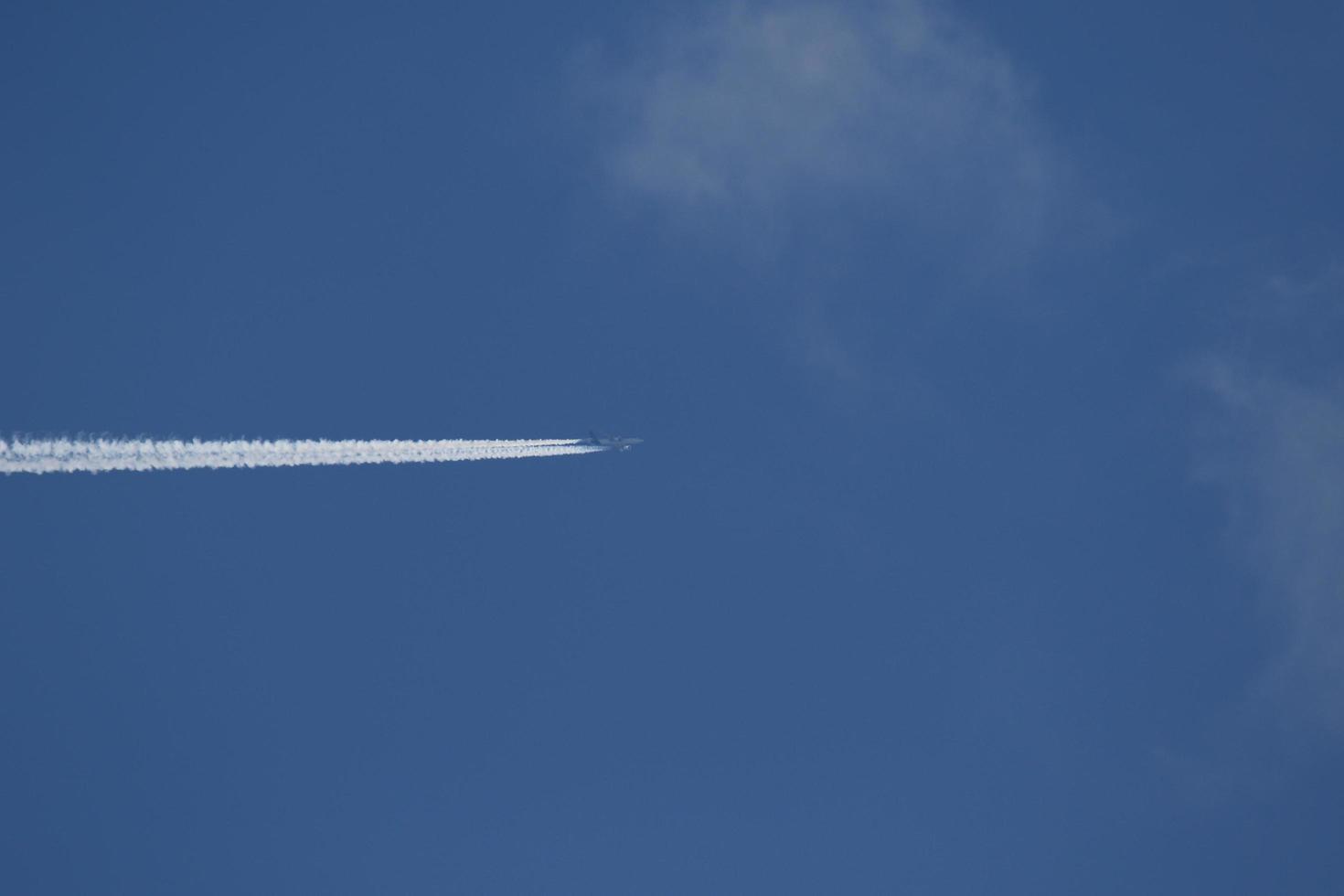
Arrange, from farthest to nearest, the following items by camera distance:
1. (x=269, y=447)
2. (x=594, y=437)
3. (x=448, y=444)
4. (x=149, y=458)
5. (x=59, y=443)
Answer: (x=594, y=437) → (x=448, y=444) → (x=269, y=447) → (x=149, y=458) → (x=59, y=443)

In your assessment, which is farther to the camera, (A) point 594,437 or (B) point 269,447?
(A) point 594,437

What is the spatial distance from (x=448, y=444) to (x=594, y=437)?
985 inches


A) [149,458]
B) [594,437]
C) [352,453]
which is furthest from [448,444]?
[594,437]

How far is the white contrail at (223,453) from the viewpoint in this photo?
55.5 m

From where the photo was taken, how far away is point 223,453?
208 ft

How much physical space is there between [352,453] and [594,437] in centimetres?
3128

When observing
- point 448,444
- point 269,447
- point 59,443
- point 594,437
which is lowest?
point 59,443

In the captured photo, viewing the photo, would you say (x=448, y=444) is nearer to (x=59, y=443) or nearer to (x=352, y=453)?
(x=352, y=453)

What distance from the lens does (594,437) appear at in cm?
9862

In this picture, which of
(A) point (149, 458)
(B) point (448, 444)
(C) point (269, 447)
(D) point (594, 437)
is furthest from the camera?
(D) point (594, 437)

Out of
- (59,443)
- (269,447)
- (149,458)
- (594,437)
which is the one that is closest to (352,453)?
(269,447)

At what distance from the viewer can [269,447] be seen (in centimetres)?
6575

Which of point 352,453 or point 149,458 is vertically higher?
point 352,453

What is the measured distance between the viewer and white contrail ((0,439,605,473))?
5553 centimetres
